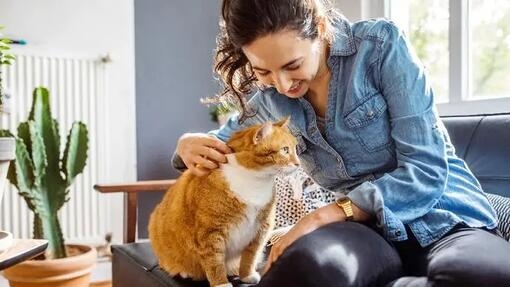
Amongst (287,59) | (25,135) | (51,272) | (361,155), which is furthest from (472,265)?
(25,135)

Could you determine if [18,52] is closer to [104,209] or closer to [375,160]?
[104,209]

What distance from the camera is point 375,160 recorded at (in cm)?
99

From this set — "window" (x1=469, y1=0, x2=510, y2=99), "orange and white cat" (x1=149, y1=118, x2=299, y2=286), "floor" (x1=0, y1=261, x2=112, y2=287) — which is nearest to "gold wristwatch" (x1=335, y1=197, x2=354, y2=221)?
"orange and white cat" (x1=149, y1=118, x2=299, y2=286)

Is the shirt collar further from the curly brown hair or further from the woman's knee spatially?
the woman's knee

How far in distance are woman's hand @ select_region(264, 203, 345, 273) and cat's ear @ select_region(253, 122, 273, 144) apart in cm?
19

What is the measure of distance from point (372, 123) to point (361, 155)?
0.07 metres

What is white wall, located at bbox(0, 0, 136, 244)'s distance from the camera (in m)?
2.30

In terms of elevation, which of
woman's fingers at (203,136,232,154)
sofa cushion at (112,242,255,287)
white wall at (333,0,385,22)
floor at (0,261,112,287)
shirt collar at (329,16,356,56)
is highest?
white wall at (333,0,385,22)

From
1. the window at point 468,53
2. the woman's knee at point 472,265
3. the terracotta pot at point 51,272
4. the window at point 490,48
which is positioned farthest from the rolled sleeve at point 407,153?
the terracotta pot at point 51,272

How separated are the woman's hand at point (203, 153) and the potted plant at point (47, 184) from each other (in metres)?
1.09

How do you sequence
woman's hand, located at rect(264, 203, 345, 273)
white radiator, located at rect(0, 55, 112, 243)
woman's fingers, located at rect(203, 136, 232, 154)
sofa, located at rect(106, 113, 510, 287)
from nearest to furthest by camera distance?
woman's hand, located at rect(264, 203, 345, 273)
woman's fingers, located at rect(203, 136, 232, 154)
sofa, located at rect(106, 113, 510, 287)
white radiator, located at rect(0, 55, 112, 243)

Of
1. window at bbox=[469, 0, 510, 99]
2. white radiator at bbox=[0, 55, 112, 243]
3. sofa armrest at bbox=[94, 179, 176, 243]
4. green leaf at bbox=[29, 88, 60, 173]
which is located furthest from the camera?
white radiator at bbox=[0, 55, 112, 243]

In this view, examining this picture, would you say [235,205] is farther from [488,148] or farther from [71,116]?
[71,116]

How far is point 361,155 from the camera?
39.5 inches
